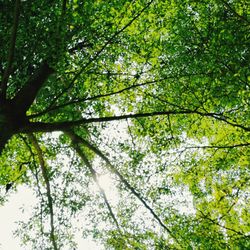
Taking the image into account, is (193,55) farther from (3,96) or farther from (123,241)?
(123,241)

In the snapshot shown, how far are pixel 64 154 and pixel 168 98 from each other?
4.36m

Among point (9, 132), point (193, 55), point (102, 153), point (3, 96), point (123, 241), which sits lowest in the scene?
point (123, 241)

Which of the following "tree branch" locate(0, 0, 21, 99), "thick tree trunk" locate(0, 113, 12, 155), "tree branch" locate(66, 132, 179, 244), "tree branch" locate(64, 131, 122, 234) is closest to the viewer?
"tree branch" locate(0, 0, 21, 99)

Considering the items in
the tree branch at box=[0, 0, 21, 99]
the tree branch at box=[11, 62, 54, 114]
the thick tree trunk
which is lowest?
the thick tree trunk

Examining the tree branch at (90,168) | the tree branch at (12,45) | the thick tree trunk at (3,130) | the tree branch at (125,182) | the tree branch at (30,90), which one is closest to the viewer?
the tree branch at (12,45)

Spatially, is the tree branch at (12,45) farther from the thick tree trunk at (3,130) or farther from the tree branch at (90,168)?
the tree branch at (90,168)

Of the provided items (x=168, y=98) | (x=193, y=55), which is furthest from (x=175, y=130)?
(x=193, y=55)

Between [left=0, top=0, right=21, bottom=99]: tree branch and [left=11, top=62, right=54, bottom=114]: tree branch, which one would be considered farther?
[left=11, top=62, right=54, bottom=114]: tree branch

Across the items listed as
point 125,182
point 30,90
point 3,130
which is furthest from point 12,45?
point 125,182

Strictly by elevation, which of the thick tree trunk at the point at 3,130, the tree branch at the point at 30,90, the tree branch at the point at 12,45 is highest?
the tree branch at the point at 30,90

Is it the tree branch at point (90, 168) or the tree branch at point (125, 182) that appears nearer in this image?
the tree branch at point (125, 182)

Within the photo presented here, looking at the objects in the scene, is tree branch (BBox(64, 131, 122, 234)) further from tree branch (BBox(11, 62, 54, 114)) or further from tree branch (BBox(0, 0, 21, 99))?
tree branch (BBox(0, 0, 21, 99))

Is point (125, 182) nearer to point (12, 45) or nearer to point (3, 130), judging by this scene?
point (3, 130)

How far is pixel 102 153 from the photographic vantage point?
33.3 ft
